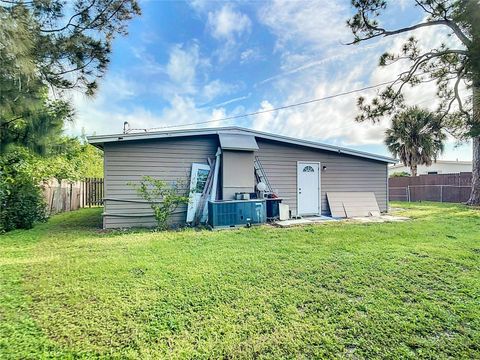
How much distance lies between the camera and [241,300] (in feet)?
9.57

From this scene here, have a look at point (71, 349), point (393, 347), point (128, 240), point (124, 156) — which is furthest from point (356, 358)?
point (124, 156)

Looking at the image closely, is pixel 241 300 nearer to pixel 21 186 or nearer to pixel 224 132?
pixel 224 132

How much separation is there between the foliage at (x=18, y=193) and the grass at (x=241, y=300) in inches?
68.2

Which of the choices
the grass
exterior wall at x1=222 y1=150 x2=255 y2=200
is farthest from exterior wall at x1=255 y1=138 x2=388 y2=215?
the grass

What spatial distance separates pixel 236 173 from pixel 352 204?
15.9ft

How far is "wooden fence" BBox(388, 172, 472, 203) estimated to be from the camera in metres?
14.1

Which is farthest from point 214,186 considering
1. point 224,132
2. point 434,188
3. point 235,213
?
point 434,188

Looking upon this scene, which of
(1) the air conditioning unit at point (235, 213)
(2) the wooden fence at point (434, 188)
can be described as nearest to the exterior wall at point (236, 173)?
(1) the air conditioning unit at point (235, 213)

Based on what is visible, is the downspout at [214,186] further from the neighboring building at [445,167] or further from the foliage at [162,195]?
the neighboring building at [445,167]

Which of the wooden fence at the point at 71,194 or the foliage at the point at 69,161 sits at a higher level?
the foliage at the point at 69,161

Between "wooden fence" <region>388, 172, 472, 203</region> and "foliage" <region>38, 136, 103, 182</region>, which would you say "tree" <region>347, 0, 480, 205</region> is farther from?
"wooden fence" <region>388, 172, 472, 203</region>

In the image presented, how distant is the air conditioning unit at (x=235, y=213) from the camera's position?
23.2ft

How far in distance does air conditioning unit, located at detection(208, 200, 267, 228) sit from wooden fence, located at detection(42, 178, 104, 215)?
637cm

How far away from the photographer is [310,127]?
13445mm
